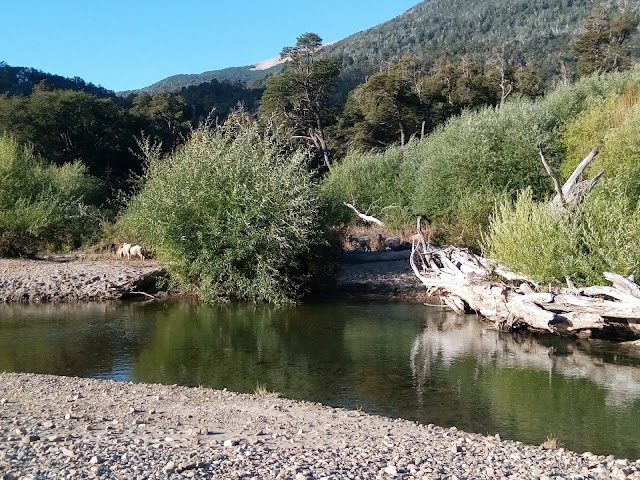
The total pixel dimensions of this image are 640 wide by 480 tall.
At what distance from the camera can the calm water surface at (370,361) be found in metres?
11.8

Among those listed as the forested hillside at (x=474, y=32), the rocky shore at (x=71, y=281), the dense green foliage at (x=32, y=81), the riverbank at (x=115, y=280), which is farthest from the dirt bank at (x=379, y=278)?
the forested hillside at (x=474, y=32)

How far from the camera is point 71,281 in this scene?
2577 cm

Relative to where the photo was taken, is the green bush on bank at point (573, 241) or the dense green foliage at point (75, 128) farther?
the dense green foliage at point (75, 128)

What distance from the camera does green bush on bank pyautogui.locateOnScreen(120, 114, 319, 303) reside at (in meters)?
23.0

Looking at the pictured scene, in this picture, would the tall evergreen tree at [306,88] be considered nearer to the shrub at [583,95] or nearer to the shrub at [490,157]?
the shrub at [490,157]

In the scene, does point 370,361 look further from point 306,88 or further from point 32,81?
point 32,81

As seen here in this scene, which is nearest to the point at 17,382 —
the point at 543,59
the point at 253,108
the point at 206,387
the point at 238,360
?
the point at 206,387

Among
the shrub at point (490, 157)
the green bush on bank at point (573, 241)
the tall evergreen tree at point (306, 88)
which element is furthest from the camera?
the tall evergreen tree at point (306, 88)

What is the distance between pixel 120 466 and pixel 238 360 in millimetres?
8948

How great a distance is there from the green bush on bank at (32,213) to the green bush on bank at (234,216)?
8.68 meters

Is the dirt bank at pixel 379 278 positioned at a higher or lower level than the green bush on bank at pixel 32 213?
lower

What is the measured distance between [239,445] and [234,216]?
14996 millimetres

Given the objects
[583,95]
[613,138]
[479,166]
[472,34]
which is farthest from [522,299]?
[472,34]

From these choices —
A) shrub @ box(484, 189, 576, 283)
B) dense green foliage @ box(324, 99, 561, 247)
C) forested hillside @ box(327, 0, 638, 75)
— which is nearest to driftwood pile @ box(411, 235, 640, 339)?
shrub @ box(484, 189, 576, 283)
